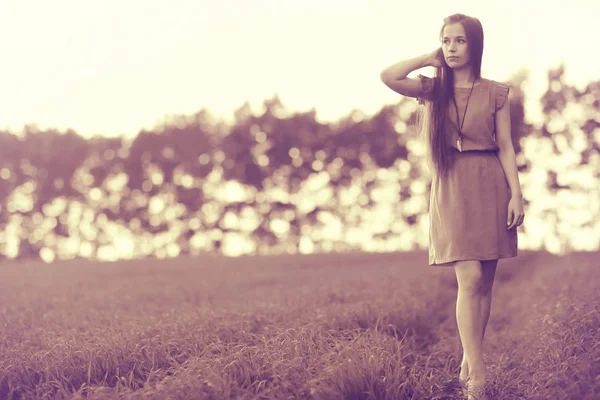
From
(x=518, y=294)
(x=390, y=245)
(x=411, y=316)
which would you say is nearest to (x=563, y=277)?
(x=518, y=294)

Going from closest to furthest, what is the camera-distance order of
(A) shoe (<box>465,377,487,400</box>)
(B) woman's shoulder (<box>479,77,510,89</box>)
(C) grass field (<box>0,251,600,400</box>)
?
(C) grass field (<box>0,251,600,400</box>)
(A) shoe (<box>465,377,487,400</box>)
(B) woman's shoulder (<box>479,77,510,89</box>)

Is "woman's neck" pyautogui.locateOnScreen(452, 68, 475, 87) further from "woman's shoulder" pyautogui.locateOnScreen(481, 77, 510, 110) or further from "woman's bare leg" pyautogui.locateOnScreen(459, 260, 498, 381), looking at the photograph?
"woman's bare leg" pyautogui.locateOnScreen(459, 260, 498, 381)

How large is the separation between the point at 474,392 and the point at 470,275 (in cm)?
76

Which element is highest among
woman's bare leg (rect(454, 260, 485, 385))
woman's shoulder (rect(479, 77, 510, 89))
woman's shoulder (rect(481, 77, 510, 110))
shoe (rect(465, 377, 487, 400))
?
woman's shoulder (rect(479, 77, 510, 89))

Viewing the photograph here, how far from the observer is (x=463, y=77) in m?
4.71

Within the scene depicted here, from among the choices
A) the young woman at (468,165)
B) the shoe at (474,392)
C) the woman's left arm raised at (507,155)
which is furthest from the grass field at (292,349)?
the woman's left arm raised at (507,155)

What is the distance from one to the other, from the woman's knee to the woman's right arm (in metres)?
1.20

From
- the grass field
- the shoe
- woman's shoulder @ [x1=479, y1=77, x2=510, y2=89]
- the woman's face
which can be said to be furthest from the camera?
woman's shoulder @ [x1=479, y1=77, x2=510, y2=89]

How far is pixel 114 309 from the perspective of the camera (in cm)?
875

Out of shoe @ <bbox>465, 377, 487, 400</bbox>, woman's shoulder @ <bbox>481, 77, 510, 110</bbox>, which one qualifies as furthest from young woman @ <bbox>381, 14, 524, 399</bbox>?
shoe @ <bbox>465, 377, 487, 400</bbox>

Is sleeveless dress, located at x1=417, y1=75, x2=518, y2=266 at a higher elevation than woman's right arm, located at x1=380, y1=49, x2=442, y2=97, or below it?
below

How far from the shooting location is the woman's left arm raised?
4.61 metres

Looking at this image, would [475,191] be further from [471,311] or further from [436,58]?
[436,58]

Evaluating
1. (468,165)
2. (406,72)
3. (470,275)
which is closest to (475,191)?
(468,165)
